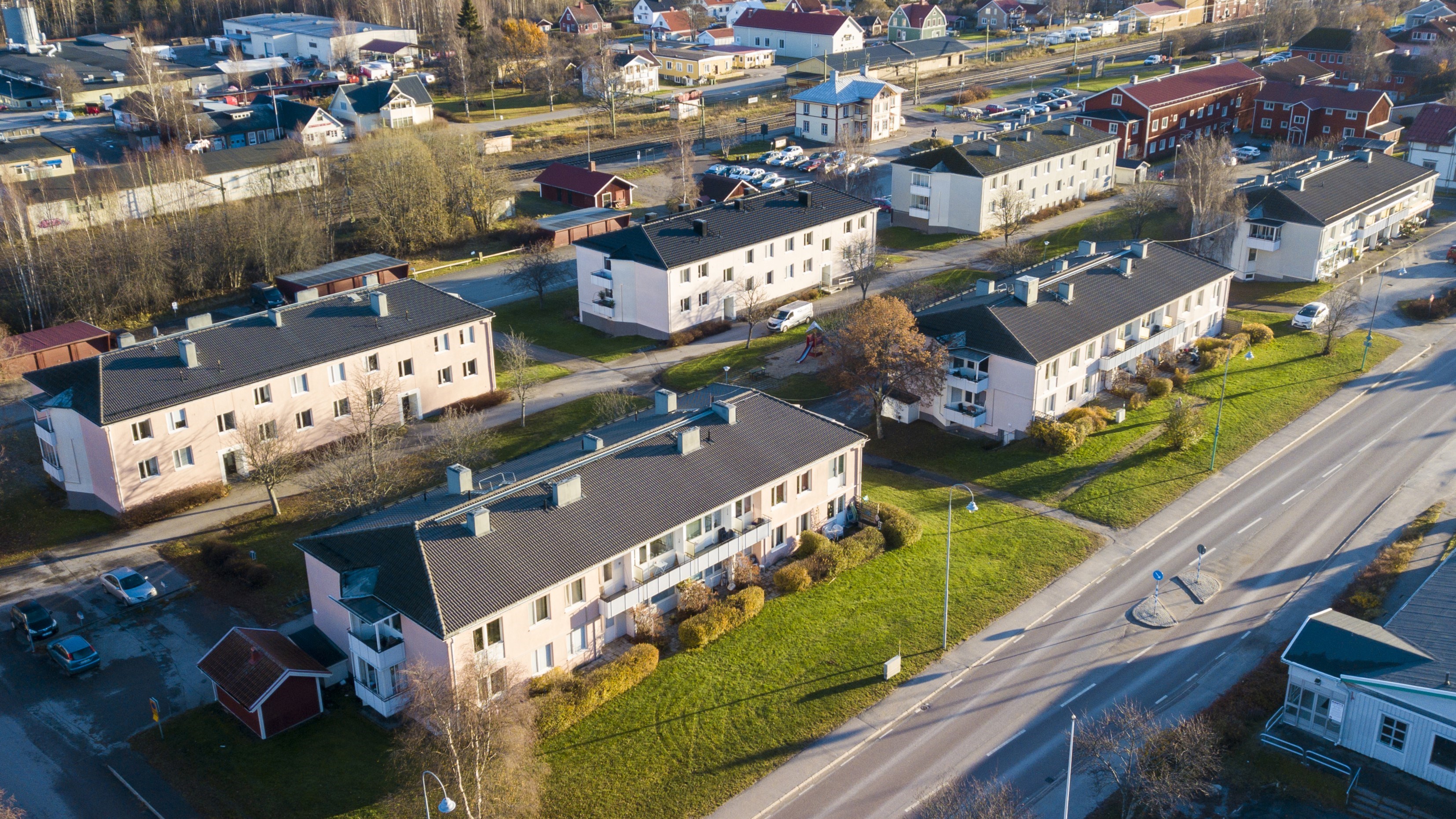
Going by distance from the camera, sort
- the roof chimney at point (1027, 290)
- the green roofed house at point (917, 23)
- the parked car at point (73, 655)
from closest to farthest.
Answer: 1. the parked car at point (73, 655)
2. the roof chimney at point (1027, 290)
3. the green roofed house at point (917, 23)

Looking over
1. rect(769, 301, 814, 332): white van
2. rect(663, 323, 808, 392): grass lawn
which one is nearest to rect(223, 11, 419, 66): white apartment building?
rect(769, 301, 814, 332): white van

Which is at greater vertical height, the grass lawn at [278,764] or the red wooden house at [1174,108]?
the red wooden house at [1174,108]

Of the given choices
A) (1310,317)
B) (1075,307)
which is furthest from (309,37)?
(1310,317)

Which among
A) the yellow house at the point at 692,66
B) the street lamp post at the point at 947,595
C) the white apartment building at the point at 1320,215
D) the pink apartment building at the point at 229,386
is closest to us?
the street lamp post at the point at 947,595

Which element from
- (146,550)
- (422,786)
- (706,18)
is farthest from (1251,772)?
(706,18)

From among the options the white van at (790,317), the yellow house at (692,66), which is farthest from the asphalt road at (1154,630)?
the yellow house at (692,66)

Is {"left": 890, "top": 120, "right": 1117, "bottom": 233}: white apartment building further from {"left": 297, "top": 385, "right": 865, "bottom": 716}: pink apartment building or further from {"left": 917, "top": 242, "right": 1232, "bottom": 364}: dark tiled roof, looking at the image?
{"left": 297, "top": 385, "right": 865, "bottom": 716}: pink apartment building

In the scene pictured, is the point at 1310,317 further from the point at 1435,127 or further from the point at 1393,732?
the point at 1435,127

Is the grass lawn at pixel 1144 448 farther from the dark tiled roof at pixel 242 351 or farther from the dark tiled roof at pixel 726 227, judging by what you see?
the dark tiled roof at pixel 242 351

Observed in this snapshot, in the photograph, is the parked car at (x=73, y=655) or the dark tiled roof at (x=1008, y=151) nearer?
the parked car at (x=73, y=655)
